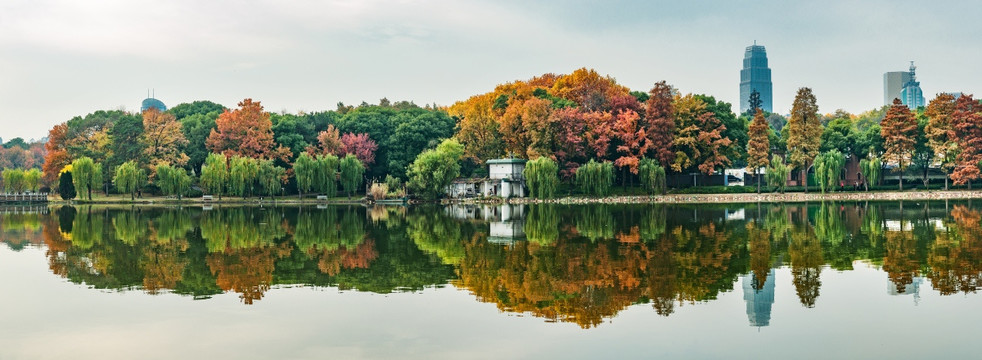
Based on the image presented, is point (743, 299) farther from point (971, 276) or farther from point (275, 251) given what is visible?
point (275, 251)

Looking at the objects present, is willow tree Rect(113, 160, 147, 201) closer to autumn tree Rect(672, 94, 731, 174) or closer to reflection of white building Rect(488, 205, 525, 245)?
reflection of white building Rect(488, 205, 525, 245)

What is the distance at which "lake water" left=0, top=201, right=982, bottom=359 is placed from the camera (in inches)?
460

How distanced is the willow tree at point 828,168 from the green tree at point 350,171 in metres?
36.1

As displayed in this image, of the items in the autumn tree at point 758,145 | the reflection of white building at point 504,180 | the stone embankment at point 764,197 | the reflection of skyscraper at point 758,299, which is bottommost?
the reflection of skyscraper at point 758,299

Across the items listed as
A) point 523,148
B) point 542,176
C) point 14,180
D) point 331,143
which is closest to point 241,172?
point 331,143

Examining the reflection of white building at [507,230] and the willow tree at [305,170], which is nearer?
the reflection of white building at [507,230]

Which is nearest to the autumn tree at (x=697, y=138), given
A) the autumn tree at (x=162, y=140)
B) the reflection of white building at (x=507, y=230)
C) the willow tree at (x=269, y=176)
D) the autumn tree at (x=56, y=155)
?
the reflection of white building at (x=507, y=230)

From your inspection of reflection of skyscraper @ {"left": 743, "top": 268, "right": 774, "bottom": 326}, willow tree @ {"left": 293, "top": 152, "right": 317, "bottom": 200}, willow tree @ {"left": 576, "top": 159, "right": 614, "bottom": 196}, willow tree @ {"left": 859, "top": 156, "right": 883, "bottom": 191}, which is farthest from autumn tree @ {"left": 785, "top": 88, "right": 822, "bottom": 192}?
reflection of skyscraper @ {"left": 743, "top": 268, "right": 774, "bottom": 326}

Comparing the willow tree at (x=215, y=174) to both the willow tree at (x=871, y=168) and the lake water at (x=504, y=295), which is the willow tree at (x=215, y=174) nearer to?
the lake water at (x=504, y=295)

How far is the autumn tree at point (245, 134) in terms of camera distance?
69.6 m

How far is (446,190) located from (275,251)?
41.5m

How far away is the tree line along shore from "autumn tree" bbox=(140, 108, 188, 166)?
128mm

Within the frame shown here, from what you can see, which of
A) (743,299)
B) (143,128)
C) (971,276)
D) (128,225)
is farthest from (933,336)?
(143,128)

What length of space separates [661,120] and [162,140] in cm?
4408
